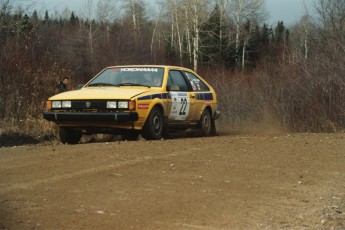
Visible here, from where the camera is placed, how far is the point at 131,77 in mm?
10266

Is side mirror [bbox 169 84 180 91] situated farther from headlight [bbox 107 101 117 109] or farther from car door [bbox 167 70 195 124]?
headlight [bbox 107 101 117 109]

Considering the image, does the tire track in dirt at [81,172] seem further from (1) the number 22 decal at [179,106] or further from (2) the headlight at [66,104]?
(1) the number 22 decal at [179,106]

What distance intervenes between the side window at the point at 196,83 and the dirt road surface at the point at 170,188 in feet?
10.3

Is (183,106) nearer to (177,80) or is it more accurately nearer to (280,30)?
(177,80)

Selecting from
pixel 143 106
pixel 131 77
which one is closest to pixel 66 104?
pixel 143 106

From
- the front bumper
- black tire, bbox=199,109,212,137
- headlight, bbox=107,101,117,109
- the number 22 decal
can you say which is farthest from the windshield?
black tire, bbox=199,109,212,137

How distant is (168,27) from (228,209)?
6854cm

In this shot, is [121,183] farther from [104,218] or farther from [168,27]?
[168,27]

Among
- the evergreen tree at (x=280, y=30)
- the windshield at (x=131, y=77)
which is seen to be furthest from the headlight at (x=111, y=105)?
the evergreen tree at (x=280, y=30)

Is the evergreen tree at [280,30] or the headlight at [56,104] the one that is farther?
the evergreen tree at [280,30]

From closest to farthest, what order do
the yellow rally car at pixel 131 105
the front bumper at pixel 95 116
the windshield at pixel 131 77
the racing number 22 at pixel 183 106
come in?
the front bumper at pixel 95 116
the yellow rally car at pixel 131 105
the windshield at pixel 131 77
the racing number 22 at pixel 183 106

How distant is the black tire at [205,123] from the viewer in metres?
11.6

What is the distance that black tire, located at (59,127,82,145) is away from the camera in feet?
32.5

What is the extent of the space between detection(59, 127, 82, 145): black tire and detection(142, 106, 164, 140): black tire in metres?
1.38
